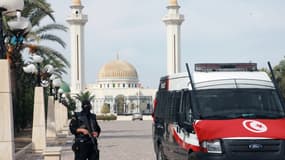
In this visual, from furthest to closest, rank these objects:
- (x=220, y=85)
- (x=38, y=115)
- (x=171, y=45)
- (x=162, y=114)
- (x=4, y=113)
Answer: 1. (x=171, y=45)
2. (x=38, y=115)
3. (x=162, y=114)
4. (x=220, y=85)
5. (x=4, y=113)

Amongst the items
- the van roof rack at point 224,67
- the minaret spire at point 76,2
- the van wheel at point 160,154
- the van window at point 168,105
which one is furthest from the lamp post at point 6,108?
the minaret spire at point 76,2

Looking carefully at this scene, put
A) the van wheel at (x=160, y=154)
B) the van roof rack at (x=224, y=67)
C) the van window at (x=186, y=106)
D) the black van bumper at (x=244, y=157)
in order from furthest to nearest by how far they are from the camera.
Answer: the van wheel at (x=160, y=154) < the van roof rack at (x=224, y=67) < the van window at (x=186, y=106) < the black van bumper at (x=244, y=157)

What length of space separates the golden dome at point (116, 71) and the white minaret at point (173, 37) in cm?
3006

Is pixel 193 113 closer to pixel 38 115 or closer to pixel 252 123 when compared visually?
pixel 252 123

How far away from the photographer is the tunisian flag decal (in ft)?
39.2

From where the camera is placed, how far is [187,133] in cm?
1294

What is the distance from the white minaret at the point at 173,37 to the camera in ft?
444

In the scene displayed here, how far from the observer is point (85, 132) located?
40.4 ft

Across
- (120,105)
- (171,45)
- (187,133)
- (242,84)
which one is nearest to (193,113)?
(187,133)

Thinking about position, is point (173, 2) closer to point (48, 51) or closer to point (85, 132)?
point (48, 51)

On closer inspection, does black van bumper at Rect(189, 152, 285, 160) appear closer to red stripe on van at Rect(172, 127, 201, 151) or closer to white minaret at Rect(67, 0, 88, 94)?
red stripe on van at Rect(172, 127, 201, 151)

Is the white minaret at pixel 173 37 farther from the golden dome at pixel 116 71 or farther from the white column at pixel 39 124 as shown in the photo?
the white column at pixel 39 124

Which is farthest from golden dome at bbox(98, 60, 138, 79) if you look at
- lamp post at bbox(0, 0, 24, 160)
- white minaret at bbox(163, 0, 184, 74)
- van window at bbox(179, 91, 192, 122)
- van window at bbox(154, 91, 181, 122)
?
lamp post at bbox(0, 0, 24, 160)

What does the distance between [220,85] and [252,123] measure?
1.39 m
